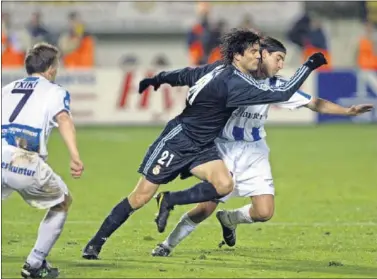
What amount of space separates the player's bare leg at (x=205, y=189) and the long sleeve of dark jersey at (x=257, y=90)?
1.88ft

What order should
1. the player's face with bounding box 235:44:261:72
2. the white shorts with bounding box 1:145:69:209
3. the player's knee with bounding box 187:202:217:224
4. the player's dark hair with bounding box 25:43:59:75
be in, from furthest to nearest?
the player's knee with bounding box 187:202:217:224
the player's face with bounding box 235:44:261:72
the player's dark hair with bounding box 25:43:59:75
the white shorts with bounding box 1:145:69:209

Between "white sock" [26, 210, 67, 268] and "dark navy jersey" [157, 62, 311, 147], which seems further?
"dark navy jersey" [157, 62, 311, 147]

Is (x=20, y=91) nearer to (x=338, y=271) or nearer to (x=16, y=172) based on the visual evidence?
(x=16, y=172)

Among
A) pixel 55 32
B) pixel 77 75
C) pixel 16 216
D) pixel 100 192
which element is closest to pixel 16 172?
pixel 16 216

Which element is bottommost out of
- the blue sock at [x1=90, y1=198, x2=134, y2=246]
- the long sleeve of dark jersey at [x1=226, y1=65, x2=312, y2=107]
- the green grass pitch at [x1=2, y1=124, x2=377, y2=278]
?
the green grass pitch at [x1=2, y1=124, x2=377, y2=278]

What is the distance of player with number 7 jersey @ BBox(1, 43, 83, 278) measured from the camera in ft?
27.7

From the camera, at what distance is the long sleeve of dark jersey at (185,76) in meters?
9.64

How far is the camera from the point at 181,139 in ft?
31.6

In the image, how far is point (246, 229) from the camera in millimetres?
12078

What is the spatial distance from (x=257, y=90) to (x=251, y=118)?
2.95 feet

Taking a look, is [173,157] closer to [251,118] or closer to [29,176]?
[251,118]

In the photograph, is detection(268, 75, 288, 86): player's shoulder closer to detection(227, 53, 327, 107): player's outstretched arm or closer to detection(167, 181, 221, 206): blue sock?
detection(227, 53, 327, 107): player's outstretched arm

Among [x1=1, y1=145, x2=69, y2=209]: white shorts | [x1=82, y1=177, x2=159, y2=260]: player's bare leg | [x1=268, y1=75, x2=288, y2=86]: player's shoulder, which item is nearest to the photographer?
[x1=1, y1=145, x2=69, y2=209]: white shorts

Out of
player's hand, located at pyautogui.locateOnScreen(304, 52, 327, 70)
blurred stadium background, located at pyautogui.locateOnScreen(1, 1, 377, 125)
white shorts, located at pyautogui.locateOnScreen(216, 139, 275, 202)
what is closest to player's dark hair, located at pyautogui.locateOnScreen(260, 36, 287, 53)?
player's hand, located at pyautogui.locateOnScreen(304, 52, 327, 70)
